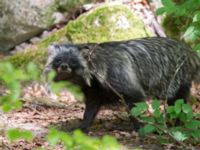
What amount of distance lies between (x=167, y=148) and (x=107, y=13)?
3.58 m

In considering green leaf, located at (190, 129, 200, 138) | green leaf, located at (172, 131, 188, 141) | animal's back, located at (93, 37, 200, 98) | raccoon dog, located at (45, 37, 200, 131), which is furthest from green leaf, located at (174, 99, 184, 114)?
animal's back, located at (93, 37, 200, 98)

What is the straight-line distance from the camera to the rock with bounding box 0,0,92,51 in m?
9.97

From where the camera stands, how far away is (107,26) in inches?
328

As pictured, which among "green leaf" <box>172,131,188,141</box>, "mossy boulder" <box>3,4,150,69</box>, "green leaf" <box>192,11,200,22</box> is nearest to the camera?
"green leaf" <box>192,11,200,22</box>

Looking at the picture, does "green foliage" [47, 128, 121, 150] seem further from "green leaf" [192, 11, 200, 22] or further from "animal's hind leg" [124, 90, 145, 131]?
"animal's hind leg" [124, 90, 145, 131]

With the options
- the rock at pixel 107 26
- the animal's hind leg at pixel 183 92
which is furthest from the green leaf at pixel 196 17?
the rock at pixel 107 26

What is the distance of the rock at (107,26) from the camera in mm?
8320

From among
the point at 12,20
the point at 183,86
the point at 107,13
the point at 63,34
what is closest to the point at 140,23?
the point at 107,13

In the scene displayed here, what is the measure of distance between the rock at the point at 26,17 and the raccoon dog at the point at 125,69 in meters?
3.83

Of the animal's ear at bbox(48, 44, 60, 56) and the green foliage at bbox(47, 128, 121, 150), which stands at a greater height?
the green foliage at bbox(47, 128, 121, 150)

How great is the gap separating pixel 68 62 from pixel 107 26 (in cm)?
304

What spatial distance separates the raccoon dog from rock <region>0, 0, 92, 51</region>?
3.83 meters

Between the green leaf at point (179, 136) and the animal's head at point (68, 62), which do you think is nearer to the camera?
the green leaf at point (179, 136)

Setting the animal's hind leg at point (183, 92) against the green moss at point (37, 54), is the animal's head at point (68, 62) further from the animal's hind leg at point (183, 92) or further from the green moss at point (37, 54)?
the green moss at point (37, 54)
